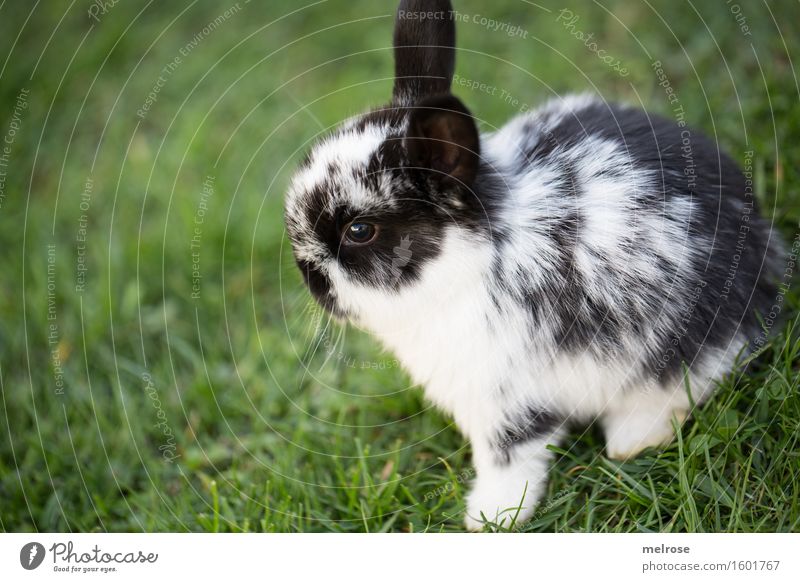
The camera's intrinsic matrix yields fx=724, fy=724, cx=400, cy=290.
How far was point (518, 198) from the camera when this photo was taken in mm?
1938

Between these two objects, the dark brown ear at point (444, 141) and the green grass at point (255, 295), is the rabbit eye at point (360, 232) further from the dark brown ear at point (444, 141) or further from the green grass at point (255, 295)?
the green grass at point (255, 295)

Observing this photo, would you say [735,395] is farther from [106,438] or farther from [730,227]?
[106,438]

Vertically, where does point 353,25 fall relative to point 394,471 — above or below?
above

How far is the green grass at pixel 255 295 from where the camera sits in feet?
6.97

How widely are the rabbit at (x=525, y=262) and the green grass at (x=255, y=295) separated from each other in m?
0.21

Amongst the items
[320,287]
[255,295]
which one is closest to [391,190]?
[320,287]

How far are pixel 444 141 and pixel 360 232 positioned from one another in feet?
1.11

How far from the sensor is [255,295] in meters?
2.99

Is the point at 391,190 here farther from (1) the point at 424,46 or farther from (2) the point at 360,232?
(1) the point at 424,46

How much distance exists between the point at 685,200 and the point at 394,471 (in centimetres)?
115

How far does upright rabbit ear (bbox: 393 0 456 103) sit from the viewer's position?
6.40 ft

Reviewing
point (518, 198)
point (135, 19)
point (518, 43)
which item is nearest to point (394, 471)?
point (518, 198)

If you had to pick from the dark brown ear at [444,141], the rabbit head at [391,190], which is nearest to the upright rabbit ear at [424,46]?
the rabbit head at [391,190]

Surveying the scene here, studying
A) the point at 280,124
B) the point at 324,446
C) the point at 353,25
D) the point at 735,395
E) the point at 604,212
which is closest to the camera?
the point at 604,212
